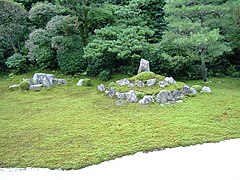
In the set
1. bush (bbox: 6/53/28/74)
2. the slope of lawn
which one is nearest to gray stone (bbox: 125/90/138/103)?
the slope of lawn

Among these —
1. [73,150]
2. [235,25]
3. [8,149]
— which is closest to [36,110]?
[8,149]

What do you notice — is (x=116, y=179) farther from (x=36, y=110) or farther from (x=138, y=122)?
(x=36, y=110)

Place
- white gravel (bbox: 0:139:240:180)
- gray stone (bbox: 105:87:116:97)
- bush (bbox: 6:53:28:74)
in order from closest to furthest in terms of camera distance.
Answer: white gravel (bbox: 0:139:240:180) < gray stone (bbox: 105:87:116:97) < bush (bbox: 6:53:28:74)

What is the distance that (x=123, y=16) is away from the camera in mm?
16078

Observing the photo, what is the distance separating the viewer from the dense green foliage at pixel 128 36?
13578 mm

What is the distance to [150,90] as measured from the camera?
11844 mm

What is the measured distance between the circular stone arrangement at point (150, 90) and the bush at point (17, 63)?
695cm

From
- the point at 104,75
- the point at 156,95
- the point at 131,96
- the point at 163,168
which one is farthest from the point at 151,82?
the point at 163,168

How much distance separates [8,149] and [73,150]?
1.70 meters

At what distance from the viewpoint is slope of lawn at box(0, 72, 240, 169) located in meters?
7.79

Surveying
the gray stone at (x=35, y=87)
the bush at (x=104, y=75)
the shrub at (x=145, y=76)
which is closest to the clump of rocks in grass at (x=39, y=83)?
the gray stone at (x=35, y=87)

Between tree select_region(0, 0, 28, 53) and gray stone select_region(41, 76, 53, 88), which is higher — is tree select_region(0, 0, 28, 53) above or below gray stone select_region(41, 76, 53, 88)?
above

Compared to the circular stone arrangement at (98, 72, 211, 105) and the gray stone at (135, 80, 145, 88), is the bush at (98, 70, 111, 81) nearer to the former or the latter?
the circular stone arrangement at (98, 72, 211, 105)

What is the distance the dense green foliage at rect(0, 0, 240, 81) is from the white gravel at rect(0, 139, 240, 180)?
6101 mm
